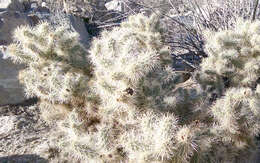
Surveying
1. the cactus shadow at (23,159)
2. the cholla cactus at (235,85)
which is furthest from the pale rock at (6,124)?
the cholla cactus at (235,85)

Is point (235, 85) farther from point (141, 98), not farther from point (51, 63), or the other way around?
point (51, 63)

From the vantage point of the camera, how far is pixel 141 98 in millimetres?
2438

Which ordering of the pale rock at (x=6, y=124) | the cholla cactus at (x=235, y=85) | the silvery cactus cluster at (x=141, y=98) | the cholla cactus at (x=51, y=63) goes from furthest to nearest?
the pale rock at (x=6, y=124)
the cholla cactus at (x=51, y=63)
the cholla cactus at (x=235, y=85)
the silvery cactus cluster at (x=141, y=98)

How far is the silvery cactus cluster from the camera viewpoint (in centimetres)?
198

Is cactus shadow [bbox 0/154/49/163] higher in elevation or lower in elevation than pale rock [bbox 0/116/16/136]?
lower

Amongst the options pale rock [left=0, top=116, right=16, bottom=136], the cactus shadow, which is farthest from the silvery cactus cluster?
pale rock [left=0, top=116, right=16, bottom=136]

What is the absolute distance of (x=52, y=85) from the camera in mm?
2475

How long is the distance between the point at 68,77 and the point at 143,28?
5.07 ft

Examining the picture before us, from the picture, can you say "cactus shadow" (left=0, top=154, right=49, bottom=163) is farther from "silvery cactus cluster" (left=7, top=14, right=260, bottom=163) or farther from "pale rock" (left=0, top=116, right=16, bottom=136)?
"pale rock" (left=0, top=116, right=16, bottom=136)

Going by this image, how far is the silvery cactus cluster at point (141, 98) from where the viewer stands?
77.8 inches

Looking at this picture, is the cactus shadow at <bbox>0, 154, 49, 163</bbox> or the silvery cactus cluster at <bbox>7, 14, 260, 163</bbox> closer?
the silvery cactus cluster at <bbox>7, 14, 260, 163</bbox>

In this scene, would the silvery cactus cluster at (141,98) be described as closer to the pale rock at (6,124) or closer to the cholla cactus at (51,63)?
the cholla cactus at (51,63)

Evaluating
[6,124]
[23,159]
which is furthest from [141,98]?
[6,124]

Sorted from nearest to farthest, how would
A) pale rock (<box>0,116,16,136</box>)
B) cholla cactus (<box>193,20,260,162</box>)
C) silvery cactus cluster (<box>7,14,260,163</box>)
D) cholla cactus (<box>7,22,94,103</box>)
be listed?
silvery cactus cluster (<box>7,14,260,163</box>) < cholla cactus (<box>193,20,260,162</box>) < cholla cactus (<box>7,22,94,103</box>) < pale rock (<box>0,116,16,136</box>)
